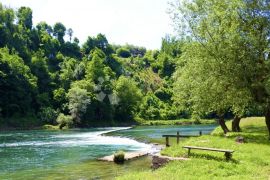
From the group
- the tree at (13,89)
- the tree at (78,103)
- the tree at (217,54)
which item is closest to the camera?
the tree at (217,54)

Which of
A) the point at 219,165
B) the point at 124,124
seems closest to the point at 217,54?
the point at 219,165

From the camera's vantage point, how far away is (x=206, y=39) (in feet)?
113

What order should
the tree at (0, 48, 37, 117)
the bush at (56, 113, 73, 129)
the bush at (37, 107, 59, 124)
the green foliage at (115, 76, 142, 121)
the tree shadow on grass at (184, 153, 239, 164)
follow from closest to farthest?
the tree shadow on grass at (184, 153, 239, 164)
the bush at (56, 113, 73, 129)
the tree at (0, 48, 37, 117)
the bush at (37, 107, 59, 124)
the green foliage at (115, 76, 142, 121)

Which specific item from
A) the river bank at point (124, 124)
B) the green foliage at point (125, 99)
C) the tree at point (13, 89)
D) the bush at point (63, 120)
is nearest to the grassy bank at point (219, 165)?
the bush at point (63, 120)

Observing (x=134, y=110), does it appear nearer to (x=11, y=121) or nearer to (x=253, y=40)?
(x=11, y=121)

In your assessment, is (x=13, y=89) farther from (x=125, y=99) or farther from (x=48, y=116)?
(x=125, y=99)

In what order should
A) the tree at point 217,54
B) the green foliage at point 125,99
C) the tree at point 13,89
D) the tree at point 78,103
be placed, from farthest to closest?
1. the green foliage at point 125,99
2. the tree at point 78,103
3. the tree at point 13,89
4. the tree at point 217,54

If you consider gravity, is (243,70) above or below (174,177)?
above

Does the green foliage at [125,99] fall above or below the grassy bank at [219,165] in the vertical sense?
above

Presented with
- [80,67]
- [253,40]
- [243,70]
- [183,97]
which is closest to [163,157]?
[243,70]

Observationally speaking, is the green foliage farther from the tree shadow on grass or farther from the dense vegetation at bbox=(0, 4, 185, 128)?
the tree shadow on grass

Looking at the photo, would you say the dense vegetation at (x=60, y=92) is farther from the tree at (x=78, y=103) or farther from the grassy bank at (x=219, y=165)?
the grassy bank at (x=219, y=165)

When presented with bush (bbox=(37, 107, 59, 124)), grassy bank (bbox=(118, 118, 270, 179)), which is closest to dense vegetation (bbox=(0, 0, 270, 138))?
bush (bbox=(37, 107, 59, 124))

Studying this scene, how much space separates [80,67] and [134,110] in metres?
32.8
